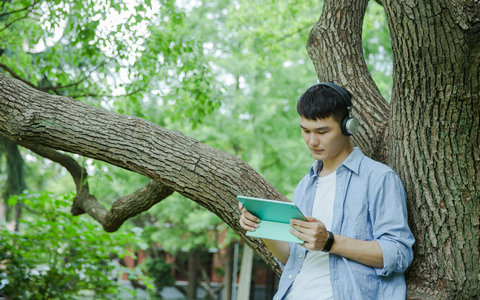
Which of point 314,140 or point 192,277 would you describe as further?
point 192,277

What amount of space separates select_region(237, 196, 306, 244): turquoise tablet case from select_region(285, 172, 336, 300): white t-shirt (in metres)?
0.26

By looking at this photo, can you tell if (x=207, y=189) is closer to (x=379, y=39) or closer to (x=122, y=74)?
(x=122, y=74)

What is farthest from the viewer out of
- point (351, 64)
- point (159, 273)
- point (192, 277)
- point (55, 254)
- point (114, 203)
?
point (159, 273)

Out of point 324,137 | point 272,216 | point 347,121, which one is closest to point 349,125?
point 347,121

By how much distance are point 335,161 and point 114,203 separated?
2651mm

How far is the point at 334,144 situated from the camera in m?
2.45

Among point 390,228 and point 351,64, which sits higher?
point 351,64

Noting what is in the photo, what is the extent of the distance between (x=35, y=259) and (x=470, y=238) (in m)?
5.92

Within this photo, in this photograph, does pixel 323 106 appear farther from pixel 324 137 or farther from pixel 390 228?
pixel 390 228

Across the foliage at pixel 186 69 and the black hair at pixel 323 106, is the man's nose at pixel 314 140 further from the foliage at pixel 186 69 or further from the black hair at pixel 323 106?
the foliage at pixel 186 69

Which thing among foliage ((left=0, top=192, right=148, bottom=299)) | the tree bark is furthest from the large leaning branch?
foliage ((left=0, top=192, right=148, bottom=299))

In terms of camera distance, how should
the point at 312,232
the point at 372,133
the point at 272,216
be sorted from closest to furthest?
the point at 312,232 < the point at 272,216 < the point at 372,133

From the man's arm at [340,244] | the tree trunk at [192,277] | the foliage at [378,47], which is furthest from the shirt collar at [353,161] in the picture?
the tree trunk at [192,277]

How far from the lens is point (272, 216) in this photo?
90.4 inches
